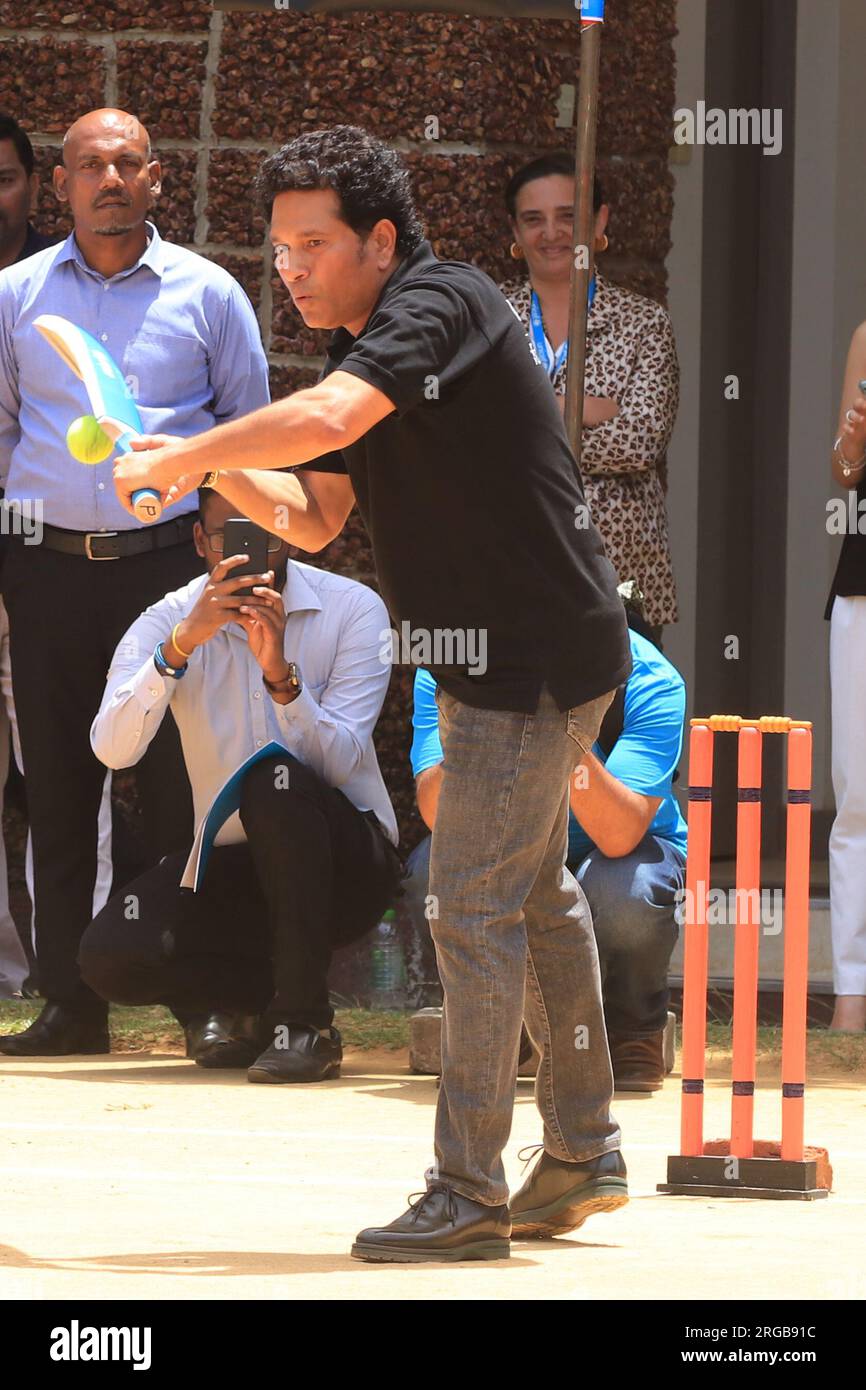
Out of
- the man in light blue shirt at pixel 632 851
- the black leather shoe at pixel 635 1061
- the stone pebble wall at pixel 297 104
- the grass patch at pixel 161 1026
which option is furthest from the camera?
the stone pebble wall at pixel 297 104

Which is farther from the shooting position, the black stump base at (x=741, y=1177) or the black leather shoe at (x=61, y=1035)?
the black leather shoe at (x=61, y=1035)

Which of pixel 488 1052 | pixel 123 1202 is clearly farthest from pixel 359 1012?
pixel 488 1052

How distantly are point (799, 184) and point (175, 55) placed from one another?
2550mm

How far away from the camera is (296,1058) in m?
6.27

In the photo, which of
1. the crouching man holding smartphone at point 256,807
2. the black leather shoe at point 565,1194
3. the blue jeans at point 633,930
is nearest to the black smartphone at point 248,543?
the crouching man holding smartphone at point 256,807

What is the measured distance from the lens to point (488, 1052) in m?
4.18

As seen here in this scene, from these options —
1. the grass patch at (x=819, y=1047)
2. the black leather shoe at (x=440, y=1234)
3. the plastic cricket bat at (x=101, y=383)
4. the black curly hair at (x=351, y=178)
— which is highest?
the black curly hair at (x=351, y=178)

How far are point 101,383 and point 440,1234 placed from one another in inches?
59.2

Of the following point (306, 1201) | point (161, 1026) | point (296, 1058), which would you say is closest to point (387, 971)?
point (161, 1026)

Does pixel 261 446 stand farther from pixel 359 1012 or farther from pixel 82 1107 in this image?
pixel 359 1012

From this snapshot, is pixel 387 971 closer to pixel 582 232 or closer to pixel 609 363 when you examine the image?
pixel 609 363

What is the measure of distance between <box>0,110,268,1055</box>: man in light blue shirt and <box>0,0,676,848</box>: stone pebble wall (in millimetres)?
1101

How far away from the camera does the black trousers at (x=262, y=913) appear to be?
249 inches

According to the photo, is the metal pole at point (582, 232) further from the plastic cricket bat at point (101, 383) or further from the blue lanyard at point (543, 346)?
the plastic cricket bat at point (101, 383)
